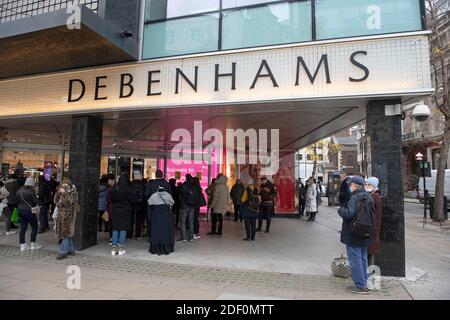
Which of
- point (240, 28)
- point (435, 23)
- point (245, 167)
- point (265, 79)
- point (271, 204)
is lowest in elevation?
point (271, 204)

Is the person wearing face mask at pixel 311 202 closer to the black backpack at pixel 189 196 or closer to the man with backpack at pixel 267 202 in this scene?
the man with backpack at pixel 267 202

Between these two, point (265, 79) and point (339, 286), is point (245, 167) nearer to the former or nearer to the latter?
point (265, 79)

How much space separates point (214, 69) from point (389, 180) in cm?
383

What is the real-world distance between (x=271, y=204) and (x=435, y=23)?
979 centimetres

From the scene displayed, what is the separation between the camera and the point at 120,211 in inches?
289

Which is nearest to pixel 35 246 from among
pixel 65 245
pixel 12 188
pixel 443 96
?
pixel 65 245

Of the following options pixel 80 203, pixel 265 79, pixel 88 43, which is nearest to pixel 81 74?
pixel 88 43

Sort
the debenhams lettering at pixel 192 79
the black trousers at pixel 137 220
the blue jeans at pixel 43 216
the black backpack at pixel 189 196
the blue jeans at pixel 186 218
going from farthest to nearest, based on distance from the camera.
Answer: the blue jeans at pixel 43 216 < the black trousers at pixel 137 220 < the blue jeans at pixel 186 218 < the black backpack at pixel 189 196 < the debenhams lettering at pixel 192 79

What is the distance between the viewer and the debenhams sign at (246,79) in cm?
595

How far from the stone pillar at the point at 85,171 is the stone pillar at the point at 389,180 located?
5.93m

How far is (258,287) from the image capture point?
211 inches

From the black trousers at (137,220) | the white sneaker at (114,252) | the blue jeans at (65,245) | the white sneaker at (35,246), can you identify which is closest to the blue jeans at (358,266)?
the white sneaker at (114,252)

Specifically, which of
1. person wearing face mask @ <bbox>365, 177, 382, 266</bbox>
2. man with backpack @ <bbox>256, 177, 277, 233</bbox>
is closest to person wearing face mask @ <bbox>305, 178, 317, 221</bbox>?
man with backpack @ <bbox>256, 177, 277, 233</bbox>

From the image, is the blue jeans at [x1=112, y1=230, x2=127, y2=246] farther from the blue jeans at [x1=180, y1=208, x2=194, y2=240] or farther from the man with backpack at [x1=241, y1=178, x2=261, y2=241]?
the man with backpack at [x1=241, y1=178, x2=261, y2=241]
